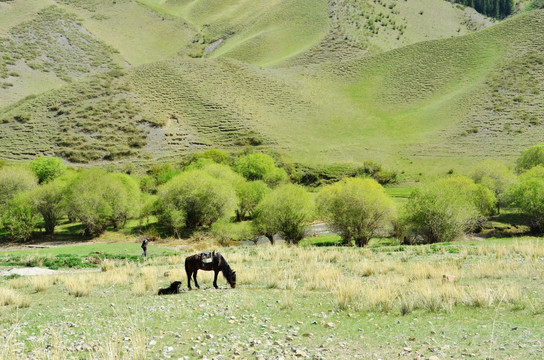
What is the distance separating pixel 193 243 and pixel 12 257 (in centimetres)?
2146

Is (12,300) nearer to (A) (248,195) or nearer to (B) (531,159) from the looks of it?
(A) (248,195)

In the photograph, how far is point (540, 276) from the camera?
14.2 meters

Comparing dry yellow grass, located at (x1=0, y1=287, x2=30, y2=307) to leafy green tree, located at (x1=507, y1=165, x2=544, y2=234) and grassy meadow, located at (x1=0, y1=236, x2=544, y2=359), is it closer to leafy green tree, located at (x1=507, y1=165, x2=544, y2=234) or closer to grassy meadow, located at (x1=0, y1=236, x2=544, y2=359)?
grassy meadow, located at (x1=0, y1=236, x2=544, y2=359)

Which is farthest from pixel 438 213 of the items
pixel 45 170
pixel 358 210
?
pixel 45 170

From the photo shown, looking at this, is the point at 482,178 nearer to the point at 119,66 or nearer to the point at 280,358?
the point at 280,358

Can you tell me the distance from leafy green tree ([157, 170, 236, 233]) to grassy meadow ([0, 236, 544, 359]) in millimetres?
38070

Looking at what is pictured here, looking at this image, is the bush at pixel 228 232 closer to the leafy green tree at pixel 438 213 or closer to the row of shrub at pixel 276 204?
the row of shrub at pixel 276 204

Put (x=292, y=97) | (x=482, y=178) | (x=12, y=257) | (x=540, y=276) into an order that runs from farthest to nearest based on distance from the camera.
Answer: (x=292, y=97) → (x=482, y=178) → (x=12, y=257) → (x=540, y=276)

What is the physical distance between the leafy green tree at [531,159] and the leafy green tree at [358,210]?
46580 millimetres

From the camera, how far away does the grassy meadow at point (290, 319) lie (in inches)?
314

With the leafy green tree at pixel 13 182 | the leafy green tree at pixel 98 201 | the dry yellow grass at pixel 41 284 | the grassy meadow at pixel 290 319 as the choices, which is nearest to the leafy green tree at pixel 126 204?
the leafy green tree at pixel 98 201

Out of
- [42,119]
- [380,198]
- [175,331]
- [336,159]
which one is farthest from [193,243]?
[42,119]

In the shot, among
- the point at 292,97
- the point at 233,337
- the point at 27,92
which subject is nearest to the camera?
the point at 233,337

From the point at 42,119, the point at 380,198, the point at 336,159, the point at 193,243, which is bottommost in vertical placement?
the point at 193,243
